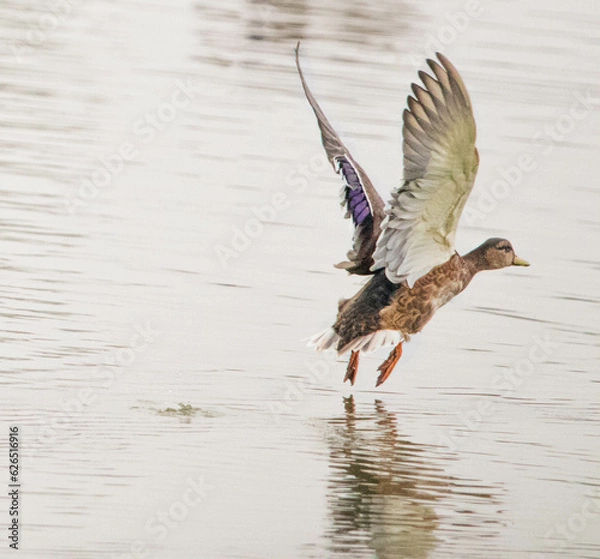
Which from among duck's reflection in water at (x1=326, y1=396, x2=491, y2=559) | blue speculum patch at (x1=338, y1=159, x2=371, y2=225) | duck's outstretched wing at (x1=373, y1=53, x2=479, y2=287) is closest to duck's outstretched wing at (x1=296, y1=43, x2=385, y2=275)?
blue speculum patch at (x1=338, y1=159, x2=371, y2=225)

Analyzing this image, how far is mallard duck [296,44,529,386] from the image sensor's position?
745 cm

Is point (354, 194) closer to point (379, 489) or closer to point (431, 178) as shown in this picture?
point (431, 178)

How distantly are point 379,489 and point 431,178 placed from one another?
64.6 inches

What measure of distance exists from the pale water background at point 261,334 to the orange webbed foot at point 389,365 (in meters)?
0.10

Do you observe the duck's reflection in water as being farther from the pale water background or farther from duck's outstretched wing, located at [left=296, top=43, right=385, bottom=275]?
duck's outstretched wing, located at [left=296, top=43, right=385, bottom=275]

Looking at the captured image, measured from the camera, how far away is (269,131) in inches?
598

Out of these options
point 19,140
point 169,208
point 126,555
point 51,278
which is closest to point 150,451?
point 126,555

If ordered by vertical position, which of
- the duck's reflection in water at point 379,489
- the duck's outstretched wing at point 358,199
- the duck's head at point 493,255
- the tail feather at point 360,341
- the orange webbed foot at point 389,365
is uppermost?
the duck's outstretched wing at point 358,199

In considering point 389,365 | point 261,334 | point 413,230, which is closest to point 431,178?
point 413,230

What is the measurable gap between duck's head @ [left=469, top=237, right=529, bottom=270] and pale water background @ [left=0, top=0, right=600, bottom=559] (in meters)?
0.66

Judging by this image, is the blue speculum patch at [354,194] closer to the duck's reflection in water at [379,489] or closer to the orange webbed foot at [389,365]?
the orange webbed foot at [389,365]

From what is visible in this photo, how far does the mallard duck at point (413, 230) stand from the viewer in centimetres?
745

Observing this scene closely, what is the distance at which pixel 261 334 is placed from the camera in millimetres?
9523

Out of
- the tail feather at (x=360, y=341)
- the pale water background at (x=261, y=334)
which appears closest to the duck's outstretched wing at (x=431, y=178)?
the tail feather at (x=360, y=341)
